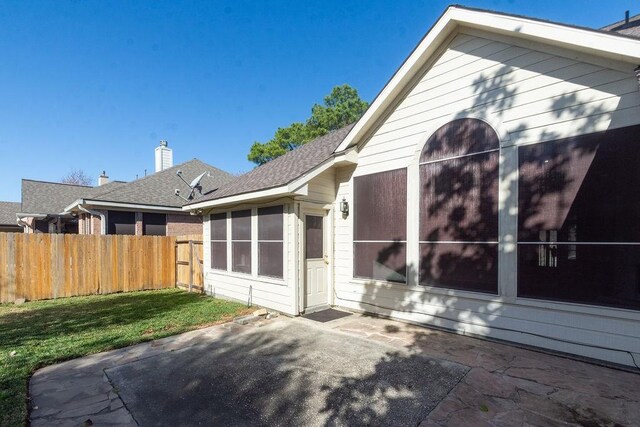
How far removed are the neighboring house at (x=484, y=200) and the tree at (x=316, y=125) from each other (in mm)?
17833

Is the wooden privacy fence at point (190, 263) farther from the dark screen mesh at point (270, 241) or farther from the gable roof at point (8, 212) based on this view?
the gable roof at point (8, 212)

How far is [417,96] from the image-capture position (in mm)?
5770

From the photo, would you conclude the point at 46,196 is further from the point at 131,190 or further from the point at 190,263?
the point at 190,263

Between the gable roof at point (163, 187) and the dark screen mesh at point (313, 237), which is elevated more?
the gable roof at point (163, 187)

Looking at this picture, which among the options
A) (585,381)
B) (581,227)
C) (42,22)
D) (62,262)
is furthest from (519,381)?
(42,22)

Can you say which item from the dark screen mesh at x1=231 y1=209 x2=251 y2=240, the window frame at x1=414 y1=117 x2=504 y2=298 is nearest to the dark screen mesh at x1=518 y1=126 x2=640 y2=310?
the window frame at x1=414 y1=117 x2=504 y2=298

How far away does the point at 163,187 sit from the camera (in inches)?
551

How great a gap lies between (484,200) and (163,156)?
17.9 metres

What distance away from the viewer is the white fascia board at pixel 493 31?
371 centimetres

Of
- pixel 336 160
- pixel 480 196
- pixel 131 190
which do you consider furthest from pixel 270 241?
pixel 131 190

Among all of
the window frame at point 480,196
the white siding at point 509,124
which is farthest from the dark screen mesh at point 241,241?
the window frame at point 480,196

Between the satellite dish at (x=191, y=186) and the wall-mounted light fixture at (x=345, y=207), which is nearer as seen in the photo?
the wall-mounted light fixture at (x=345, y=207)

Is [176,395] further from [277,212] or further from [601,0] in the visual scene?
[601,0]

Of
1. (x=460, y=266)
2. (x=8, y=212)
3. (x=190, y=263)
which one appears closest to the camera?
(x=460, y=266)
